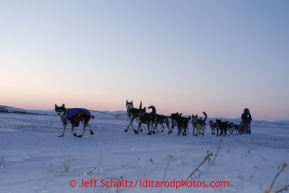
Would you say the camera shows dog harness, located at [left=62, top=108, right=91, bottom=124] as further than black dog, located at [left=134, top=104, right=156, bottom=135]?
No

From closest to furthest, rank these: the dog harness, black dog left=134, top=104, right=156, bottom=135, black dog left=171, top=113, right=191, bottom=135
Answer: the dog harness < black dog left=134, top=104, right=156, bottom=135 < black dog left=171, top=113, right=191, bottom=135

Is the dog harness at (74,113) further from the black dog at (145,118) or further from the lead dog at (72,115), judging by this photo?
the black dog at (145,118)

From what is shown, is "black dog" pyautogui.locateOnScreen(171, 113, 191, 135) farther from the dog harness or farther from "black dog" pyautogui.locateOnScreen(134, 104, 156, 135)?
the dog harness

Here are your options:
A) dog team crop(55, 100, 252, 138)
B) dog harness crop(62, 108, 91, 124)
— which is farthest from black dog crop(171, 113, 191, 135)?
dog harness crop(62, 108, 91, 124)

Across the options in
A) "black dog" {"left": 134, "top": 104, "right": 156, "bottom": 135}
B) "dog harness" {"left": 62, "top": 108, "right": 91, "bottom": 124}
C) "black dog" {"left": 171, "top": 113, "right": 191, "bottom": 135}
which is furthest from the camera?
"black dog" {"left": 171, "top": 113, "right": 191, "bottom": 135}

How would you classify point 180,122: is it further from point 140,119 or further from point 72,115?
point 72,115

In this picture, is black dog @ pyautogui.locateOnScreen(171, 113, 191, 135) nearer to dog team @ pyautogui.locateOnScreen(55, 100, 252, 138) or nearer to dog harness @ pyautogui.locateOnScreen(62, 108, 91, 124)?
dog team @ pyautogui.locateOnScreen(55, 100, 252, 138)

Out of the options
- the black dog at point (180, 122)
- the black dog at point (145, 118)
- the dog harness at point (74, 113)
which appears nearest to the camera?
the dog harness at point (74, 113)

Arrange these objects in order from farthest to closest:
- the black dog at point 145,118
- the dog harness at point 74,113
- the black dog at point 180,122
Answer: the black dog at point 180,122, the black dog at point 145,118, the dog harness at point 74,113

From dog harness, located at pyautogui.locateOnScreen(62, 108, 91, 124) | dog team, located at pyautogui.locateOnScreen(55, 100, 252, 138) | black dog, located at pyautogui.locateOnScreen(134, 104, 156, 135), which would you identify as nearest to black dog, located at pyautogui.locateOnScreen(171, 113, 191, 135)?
dog team, located at pyautogui.locateOnScreen(55, 100, 252, 138)

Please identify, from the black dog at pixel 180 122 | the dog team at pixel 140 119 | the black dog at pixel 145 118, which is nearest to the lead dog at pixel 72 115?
the dog team at pixel 140 119

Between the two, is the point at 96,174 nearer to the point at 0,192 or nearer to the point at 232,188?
the point at 0,192

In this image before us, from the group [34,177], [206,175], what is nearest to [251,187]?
[206,175]

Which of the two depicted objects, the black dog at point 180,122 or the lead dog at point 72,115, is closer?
the lead dog at point 72,115
